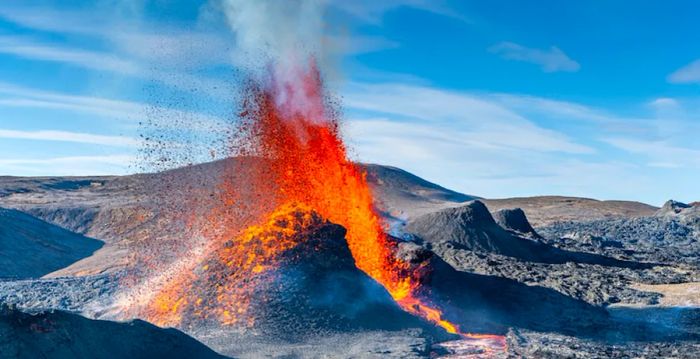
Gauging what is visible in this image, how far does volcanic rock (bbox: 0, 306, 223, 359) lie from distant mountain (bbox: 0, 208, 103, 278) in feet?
115

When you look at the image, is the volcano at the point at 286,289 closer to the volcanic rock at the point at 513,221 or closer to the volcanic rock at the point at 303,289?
the volcanic rock at the point at 303,289

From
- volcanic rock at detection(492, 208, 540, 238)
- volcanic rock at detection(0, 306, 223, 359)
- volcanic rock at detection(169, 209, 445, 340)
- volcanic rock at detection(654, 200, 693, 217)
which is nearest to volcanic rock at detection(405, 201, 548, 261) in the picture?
volcanic rock at detection(492, 208, 540, 238)

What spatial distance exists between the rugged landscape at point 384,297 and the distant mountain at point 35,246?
19 centimetres

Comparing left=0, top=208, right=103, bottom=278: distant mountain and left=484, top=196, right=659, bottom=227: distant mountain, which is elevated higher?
left=484, top=196, right=659, bottom=227: distant mountain

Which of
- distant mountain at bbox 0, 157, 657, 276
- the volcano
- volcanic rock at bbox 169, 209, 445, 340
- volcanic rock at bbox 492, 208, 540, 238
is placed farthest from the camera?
distant mountain at bbox 0, 157, 657, 276

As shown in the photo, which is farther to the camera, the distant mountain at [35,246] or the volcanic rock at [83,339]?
the distant mountain at [35,246]

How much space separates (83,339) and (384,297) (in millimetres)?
12342

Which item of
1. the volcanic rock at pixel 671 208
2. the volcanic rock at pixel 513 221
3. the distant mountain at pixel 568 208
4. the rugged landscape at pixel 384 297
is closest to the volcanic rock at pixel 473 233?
the rugged landscape at pixel 384 297

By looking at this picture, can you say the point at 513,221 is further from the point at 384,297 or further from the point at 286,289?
the point at 286,289

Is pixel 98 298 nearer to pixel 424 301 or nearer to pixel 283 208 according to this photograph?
pixel 283 208

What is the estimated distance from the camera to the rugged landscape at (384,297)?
19250mm

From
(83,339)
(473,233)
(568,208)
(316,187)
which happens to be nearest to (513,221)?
(473,233)

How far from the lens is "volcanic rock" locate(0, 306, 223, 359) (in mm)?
15383

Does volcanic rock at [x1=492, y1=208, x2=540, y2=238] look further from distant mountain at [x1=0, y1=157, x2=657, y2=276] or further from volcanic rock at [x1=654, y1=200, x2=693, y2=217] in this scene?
volcanic rock at [x1=654, y1=200, x2=693, y2=217]
